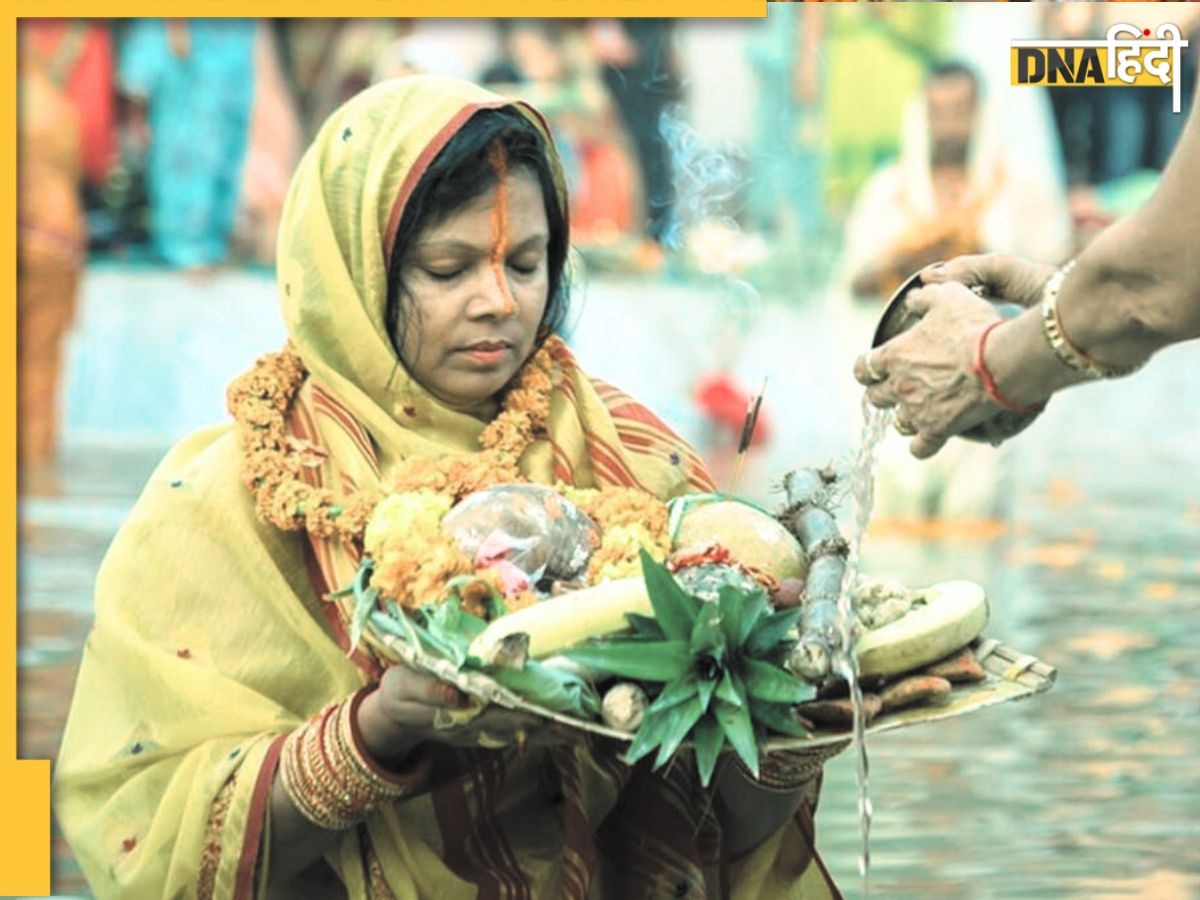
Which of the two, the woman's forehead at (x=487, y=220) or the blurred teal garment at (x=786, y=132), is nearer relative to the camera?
the woman's forehead at (x=487, y=220)

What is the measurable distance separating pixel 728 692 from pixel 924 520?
400 inches

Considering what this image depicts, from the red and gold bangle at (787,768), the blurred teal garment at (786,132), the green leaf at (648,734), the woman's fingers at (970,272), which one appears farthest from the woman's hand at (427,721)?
the blurred teal garment at (786,132)

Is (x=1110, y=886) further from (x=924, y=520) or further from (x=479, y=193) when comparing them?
(x=924, y=520)

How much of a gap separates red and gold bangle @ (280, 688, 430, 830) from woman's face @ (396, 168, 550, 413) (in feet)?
1.80

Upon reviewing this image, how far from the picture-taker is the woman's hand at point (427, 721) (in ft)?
10.0

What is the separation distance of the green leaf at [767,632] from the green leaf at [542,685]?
243 millimetres

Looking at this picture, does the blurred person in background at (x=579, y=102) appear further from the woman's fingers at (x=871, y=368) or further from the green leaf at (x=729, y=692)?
the green leaf at (x=729, y=692)

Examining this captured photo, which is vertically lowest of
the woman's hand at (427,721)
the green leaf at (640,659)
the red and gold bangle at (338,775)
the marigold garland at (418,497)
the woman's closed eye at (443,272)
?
the red and gold bangle at (338,775)

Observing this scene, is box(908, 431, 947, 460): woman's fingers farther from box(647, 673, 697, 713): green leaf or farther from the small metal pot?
box(647, 673, 697, 713): green leaf

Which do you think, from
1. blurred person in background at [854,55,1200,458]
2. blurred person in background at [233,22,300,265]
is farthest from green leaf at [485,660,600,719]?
blurred person in background at [233,22,300,265]

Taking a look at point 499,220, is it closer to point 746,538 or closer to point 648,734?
point 746,538

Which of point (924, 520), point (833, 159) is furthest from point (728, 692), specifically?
point (833, 159)

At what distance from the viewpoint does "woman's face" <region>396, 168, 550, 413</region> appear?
3.55 metres

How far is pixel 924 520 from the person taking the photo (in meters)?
13.0
